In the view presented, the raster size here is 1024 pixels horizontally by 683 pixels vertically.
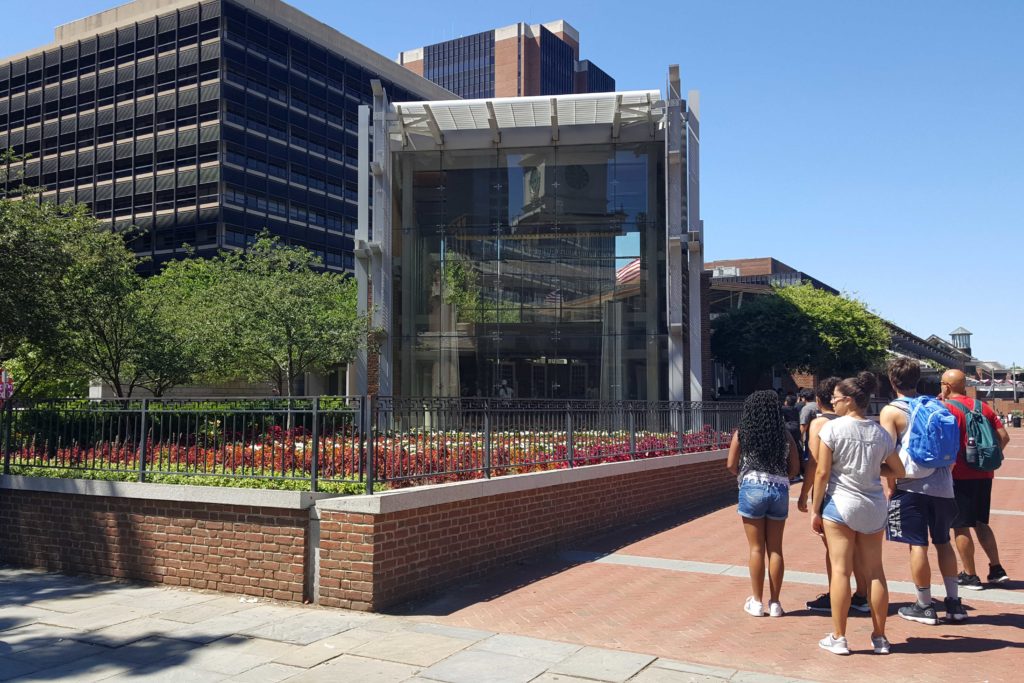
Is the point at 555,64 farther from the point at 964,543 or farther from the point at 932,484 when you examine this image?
the point at 932,484

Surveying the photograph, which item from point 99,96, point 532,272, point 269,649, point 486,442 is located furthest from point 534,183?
point 99,96

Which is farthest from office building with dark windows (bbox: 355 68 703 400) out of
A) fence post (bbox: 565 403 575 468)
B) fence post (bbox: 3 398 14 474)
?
fence post (bbox: 3 398 14 474)

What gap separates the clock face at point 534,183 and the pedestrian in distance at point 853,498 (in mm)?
20085

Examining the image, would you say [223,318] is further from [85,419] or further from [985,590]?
[985,590]

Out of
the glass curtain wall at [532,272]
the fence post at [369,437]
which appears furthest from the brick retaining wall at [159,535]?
the glass curtain wall at [532,272]

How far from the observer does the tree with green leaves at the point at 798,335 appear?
39094mm

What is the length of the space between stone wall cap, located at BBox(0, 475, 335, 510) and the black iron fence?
19 cm

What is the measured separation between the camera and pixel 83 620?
7.13 m

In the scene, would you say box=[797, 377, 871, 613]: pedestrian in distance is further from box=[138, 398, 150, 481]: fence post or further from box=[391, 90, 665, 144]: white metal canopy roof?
box=[391, 90, 665, 144]: white metal canopy roof

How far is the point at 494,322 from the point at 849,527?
785 inches

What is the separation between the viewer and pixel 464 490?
812 centimetres

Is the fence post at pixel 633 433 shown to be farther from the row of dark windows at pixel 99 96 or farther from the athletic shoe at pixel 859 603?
the row of dark windows at pixel 99 96

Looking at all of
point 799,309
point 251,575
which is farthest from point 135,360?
point 799,309

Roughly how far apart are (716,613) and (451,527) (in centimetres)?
250
